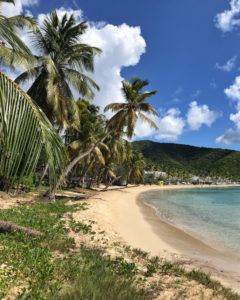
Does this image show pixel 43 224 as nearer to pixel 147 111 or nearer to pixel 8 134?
pixel 8 134

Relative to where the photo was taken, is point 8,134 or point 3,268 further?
point 3,268

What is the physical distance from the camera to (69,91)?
21109mm

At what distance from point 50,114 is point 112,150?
20785 millimetres

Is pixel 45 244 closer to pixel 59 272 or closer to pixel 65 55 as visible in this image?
pixel 59 272

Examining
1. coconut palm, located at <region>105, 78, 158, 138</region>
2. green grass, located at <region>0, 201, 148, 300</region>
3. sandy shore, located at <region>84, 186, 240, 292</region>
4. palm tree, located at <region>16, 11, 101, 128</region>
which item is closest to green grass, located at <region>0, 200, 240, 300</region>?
green grass, located at <region>0, 201, 148, 300</region>

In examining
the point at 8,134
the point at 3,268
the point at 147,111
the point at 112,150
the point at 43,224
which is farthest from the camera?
the point at 112,150

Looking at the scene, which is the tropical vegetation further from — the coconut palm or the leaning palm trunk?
the coconut palm

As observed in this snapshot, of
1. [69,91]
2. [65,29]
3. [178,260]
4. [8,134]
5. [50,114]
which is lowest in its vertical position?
[178,260]

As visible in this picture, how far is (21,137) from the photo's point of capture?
3482 mm

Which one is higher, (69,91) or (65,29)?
(65,29)

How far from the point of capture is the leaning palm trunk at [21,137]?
3.43 m

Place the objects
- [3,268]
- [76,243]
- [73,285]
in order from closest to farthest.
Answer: [73,285], [3,268], [76,243]

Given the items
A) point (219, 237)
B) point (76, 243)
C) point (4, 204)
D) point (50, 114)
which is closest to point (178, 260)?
point (76, 243)

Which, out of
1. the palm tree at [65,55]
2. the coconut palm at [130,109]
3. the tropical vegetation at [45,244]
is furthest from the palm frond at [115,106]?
the tropical vegetation at [45,244]
